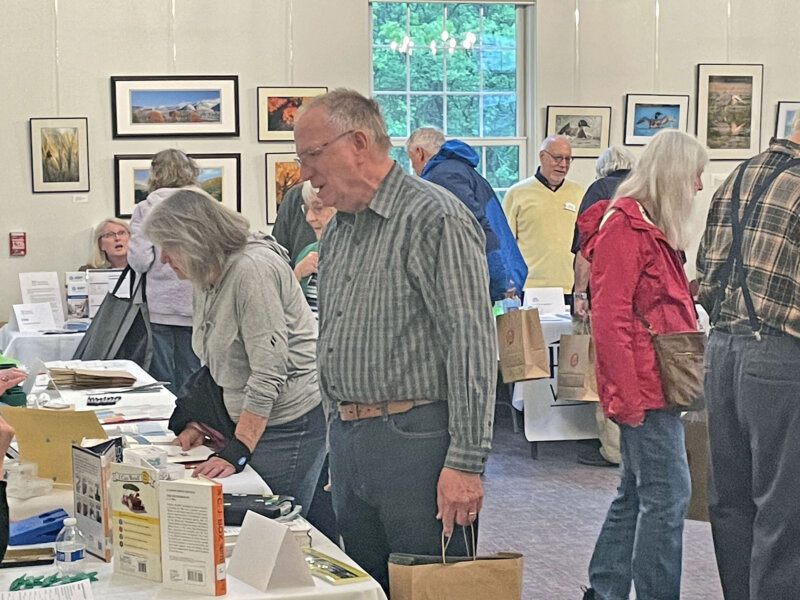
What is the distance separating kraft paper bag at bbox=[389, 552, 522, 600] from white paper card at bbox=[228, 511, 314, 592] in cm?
19

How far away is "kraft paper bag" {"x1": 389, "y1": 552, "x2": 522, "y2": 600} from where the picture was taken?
6.86ft

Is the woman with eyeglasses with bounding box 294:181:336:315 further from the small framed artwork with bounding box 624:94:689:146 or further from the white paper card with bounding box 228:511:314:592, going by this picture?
the small framed artwork with bounding box 624:94:689:146

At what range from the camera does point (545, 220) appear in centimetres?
742

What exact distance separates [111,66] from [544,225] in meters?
3.06

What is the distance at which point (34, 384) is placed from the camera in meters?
4.35

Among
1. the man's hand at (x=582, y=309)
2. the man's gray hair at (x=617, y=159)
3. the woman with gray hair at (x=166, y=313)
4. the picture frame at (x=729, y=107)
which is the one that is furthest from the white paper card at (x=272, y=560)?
the picture frame at (x=729, y=107)

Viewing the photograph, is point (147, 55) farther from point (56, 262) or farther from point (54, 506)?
point (54, 506)

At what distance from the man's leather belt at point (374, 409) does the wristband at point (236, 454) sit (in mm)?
448

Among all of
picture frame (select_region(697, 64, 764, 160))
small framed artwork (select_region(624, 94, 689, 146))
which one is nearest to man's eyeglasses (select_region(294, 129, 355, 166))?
small framed artwork (select_region(624, 94, 689, 146))

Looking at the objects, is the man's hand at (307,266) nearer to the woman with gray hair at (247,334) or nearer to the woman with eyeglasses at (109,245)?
the woman with gray hair at (247,334)

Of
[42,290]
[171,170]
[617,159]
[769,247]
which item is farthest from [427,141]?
[769,247]

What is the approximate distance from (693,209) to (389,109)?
204 inches

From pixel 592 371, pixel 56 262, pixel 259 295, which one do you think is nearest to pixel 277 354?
pixel 259 295

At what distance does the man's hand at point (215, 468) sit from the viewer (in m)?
2.77
